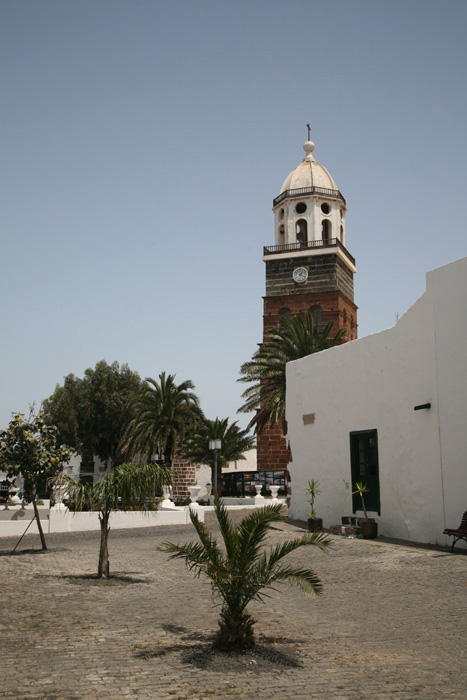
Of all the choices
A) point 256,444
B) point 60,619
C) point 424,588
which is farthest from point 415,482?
point 256,444

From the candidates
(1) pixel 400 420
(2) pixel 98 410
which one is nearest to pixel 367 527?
(1) pixel 400 420

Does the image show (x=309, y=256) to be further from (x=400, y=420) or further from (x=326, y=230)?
(x=400, y=420)

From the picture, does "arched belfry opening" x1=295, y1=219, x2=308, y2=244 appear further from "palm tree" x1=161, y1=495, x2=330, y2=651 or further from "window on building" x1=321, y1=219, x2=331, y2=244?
"palm tree" x1=161, y1=495, x2=330, y2=651

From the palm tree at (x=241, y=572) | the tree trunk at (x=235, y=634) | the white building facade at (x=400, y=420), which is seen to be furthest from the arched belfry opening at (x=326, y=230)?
the tree trunk at (x=235, y=634)

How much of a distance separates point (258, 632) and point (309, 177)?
44.1 metres

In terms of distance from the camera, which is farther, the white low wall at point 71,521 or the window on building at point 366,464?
the white low wall at point 71,521

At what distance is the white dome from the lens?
47713 mm

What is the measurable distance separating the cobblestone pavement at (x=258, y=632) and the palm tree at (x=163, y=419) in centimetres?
2584

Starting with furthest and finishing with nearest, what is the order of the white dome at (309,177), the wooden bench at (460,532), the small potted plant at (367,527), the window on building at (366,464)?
the white dome at (309,177) → the window on building at (366,464) → the small potted plant at (367,527) → the wooden bench at (460,532)

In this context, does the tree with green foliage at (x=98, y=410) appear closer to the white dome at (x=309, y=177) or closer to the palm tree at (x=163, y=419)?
the palm tree at (x=163, y=419)

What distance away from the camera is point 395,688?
17.2ft

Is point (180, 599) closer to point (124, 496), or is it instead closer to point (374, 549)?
point (124, 496)

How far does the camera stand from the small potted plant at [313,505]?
15914mm

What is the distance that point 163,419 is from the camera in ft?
125
